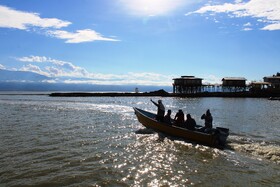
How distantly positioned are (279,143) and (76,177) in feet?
39.1

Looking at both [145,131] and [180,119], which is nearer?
[180,119]

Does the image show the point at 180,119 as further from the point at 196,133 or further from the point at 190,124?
the point at 196,133

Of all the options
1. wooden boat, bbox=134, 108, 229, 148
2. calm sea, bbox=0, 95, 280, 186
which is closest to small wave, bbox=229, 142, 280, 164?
calm sea, bbox=0, 95, 280, 186

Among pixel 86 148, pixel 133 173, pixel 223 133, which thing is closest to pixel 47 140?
pixel 86 148

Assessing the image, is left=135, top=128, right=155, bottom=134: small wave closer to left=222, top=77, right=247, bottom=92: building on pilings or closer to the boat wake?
the boat wake

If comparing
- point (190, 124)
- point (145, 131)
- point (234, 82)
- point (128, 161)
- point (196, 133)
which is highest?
point (234, 82)

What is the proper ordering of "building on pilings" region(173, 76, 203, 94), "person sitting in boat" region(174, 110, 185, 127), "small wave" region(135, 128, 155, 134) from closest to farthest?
1. "person sitting in boat" region(174, 110, 185, 127)
2. "small wave" region(135, 128, 155, 134)
3. "building on pilings" region(173, 76, 203, 94)

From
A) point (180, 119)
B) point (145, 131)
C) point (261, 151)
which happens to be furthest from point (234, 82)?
point (261, 151)

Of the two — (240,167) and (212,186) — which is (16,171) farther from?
(240,167)

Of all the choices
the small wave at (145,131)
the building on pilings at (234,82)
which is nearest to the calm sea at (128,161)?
the small wave at (145,131)

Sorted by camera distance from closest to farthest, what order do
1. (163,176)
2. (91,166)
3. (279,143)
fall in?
(163,176), (91,166), (279,143)

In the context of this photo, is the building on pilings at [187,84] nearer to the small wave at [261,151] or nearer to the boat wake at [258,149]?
the boat wake at [258,149]

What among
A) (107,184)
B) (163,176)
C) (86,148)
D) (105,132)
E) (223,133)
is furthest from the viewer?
(105,132)

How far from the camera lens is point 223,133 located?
16031mm
